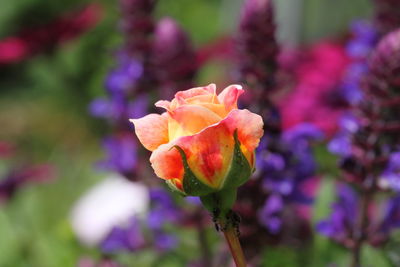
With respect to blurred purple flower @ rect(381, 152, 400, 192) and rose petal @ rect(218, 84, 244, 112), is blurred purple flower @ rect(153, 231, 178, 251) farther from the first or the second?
rose petal @ rect(218, 84, 244, 112)

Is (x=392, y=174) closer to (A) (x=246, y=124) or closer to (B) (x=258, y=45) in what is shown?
(B) (x=258, y=45)

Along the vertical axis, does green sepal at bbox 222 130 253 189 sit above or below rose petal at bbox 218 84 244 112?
below

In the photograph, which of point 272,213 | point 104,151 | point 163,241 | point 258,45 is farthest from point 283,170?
point 104,151

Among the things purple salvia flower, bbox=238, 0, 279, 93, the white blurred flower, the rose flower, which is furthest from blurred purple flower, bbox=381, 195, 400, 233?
the white blurred flower

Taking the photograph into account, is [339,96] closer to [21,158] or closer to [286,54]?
[286,54]

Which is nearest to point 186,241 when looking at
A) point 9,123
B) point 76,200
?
point 76,200

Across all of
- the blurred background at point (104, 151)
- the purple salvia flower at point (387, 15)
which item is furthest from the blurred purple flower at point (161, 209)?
the purple salvia flower at point (387, 15)
